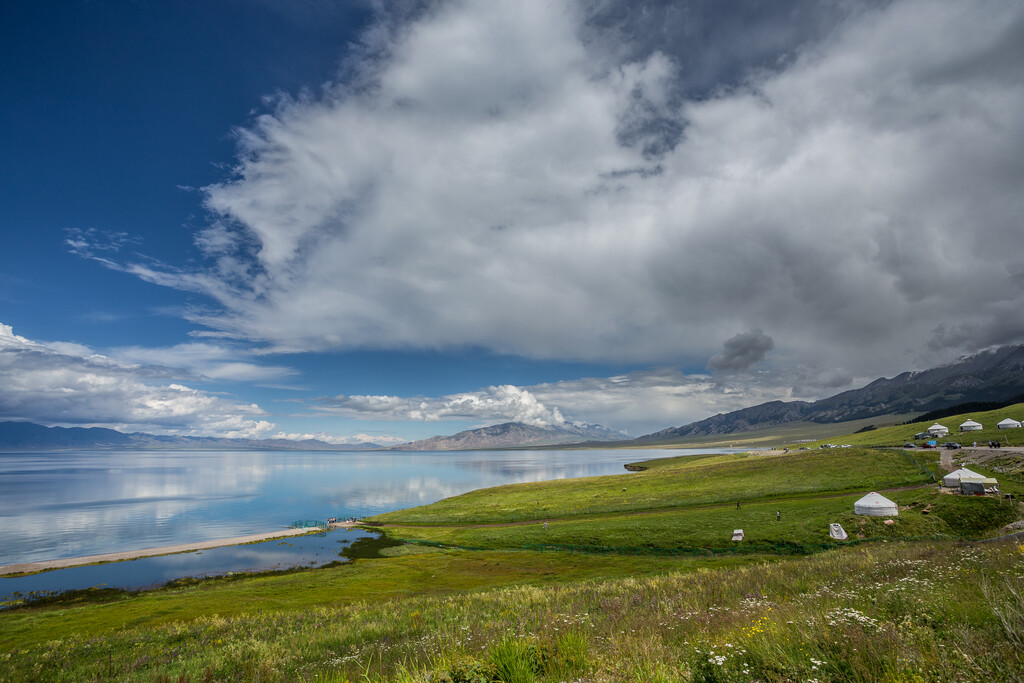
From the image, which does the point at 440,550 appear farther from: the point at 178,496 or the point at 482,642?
the point at 178,496

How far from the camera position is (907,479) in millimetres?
65125

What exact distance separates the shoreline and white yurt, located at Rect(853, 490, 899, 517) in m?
89.7

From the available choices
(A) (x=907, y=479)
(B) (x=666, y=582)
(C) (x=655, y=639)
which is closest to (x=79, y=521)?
(B) (x=666, y=582)

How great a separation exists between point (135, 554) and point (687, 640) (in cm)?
8930

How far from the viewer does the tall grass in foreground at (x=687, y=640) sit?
5801 millimetres

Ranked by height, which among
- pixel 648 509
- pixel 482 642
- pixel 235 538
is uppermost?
pixel 482 642

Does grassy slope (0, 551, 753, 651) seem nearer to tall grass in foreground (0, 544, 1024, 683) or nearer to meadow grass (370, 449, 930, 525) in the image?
tall grass in foreground (0, 544, 1024, 683)

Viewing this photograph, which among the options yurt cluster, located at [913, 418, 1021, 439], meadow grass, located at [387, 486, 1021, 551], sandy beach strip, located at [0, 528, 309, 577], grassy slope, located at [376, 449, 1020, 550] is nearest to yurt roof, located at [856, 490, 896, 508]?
meadow grass, located at [387, 486, 1021, 551]

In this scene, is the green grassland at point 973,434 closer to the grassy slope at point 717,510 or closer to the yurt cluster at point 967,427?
the yurt cluster at point 967,427

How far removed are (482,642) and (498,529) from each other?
219 feet

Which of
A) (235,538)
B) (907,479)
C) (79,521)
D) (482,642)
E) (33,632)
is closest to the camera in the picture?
(482,642)

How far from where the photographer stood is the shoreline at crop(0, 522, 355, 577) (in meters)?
57.6

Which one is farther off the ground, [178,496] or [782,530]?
[178,496]

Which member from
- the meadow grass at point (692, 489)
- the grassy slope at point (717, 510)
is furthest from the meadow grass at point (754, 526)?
the meadow grass at point (692, 489)
